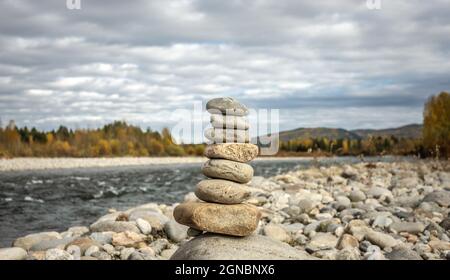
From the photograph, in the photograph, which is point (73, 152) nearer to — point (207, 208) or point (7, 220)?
point (7, 220)

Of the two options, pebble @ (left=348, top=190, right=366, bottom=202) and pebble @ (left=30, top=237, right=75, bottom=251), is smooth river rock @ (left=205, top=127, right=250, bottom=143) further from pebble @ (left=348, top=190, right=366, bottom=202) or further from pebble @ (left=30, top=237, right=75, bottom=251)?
pebble @ (left=348, top=190, right=366, bottom=202)

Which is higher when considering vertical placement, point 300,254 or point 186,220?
point 186,220

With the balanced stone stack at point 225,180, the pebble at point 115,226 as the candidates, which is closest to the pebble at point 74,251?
the pebble at point 115,226

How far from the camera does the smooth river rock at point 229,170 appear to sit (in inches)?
308

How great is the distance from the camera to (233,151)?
784 centimetres

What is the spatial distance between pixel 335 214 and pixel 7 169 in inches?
1652

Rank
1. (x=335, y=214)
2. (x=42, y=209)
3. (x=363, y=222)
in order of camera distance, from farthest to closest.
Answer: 1. (x=42, y=209)
2. (x=335, y=214)
3. (x=363, y=222)

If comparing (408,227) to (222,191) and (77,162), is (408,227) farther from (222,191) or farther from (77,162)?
(77,162)

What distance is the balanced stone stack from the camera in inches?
302

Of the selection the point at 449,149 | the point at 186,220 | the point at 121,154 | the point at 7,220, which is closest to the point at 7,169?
the point at 121,154

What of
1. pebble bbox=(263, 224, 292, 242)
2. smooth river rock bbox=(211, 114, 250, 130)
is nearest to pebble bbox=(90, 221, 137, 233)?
pebble bbox=(263, 224, 292, 242)

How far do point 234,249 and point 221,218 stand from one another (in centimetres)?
50

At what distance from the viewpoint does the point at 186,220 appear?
7.79m

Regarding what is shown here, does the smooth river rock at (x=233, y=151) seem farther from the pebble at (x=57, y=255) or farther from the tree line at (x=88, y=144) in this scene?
the tree line at (x=88, y=144)
